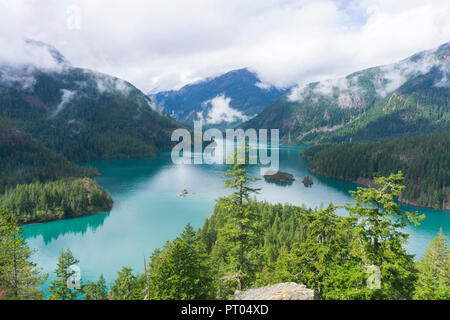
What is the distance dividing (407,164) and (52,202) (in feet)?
485

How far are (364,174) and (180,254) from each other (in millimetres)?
134670

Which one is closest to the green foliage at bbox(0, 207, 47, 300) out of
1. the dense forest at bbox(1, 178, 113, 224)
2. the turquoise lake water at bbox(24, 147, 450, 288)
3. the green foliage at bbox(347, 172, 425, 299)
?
the green foliage at bbox(347, 172, 425, 299)

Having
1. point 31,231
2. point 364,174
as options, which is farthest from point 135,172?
point 364,174

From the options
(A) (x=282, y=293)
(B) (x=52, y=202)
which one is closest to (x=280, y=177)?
(B) (x=52, y=202)

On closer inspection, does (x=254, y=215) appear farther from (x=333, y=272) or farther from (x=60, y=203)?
(x=60, y=203)

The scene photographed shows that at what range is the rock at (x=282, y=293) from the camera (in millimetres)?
12289

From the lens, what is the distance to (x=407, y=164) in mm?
126250

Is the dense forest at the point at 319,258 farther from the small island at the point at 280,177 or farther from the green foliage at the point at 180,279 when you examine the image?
the small island at the point at 280,177

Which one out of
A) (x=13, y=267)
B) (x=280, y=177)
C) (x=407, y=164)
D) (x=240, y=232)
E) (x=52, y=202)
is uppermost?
(x=240, y=232)

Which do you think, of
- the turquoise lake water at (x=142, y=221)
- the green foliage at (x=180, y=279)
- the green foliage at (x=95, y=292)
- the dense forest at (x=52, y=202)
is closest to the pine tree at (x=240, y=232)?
the green foliage at (x=180, y=279)

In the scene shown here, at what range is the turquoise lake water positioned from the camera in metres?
52.5

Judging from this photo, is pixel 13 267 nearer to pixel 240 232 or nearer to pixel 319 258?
pixel 240 232

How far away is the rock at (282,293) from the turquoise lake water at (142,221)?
38131mm

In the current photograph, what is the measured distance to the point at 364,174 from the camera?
131750 millimetres
